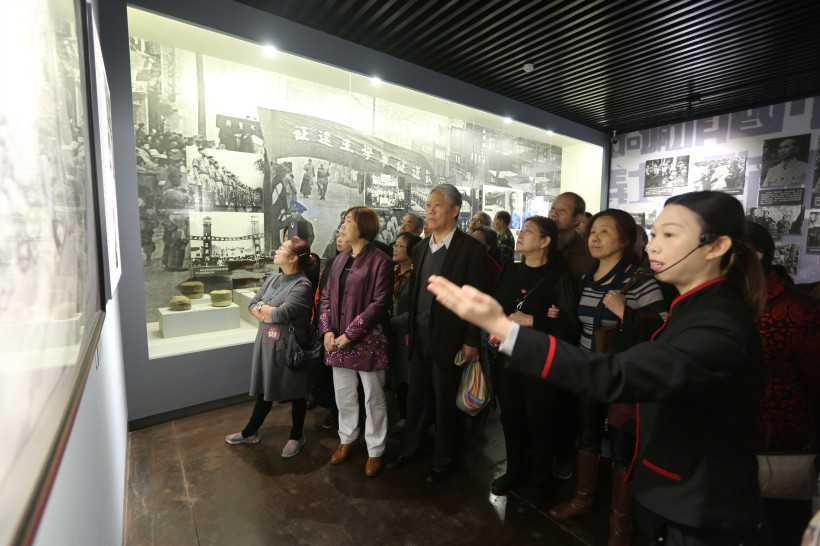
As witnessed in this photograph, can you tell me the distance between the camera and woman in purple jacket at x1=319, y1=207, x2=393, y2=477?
269cm

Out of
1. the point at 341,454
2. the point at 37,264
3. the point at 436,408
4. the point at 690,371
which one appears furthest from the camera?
the point at 341,454

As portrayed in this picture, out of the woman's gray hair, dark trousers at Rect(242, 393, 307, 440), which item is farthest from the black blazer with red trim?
dark trousers at Rect(242, 393, 307, 440)

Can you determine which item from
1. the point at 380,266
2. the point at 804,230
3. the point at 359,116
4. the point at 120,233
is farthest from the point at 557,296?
the point at 804,230

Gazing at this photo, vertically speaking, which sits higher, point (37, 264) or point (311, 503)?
point (37, 264)

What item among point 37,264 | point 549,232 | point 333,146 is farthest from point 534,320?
point 333,146

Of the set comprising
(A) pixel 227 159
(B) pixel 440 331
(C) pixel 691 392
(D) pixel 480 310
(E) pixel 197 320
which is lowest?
(E) pixel 197 320

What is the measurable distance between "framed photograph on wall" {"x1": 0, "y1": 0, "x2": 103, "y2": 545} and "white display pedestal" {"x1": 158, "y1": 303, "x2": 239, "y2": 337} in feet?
10.0

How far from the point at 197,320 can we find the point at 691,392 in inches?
156

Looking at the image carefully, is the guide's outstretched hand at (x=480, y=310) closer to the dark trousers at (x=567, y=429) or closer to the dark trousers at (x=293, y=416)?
the dark trousers at (x=567, y=429)

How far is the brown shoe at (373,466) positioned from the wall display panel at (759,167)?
684 cm

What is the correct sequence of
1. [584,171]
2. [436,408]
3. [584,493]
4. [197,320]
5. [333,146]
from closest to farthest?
1. [584,493]
2. [436,408]
3. [197,320]
4. [333,146]
5. [584,171]

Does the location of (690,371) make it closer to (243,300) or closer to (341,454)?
(341,454)

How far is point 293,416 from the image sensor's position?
297 centimetres

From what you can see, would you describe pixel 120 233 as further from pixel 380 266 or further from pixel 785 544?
→ pixel 785 544
